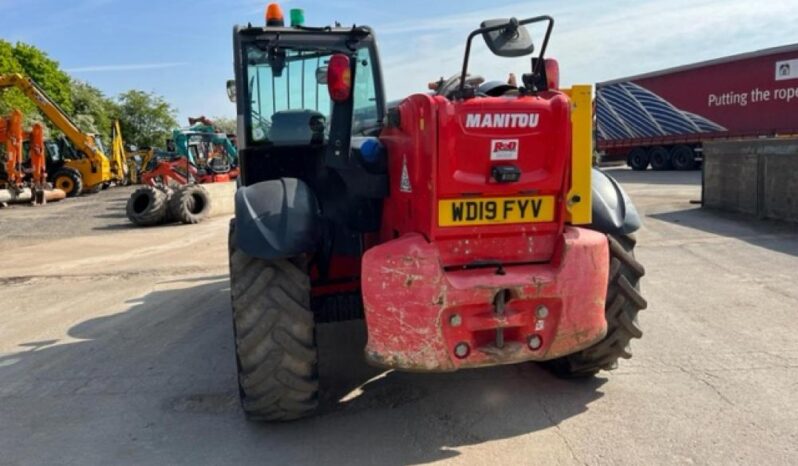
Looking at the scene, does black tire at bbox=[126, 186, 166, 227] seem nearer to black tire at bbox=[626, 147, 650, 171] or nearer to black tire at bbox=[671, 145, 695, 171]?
black tire at bbox=[671, 145, 695, 171]

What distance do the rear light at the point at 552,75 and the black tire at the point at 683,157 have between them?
25335 millimetres

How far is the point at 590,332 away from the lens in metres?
3.55

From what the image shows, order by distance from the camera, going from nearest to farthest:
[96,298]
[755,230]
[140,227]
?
[96,298] → [755,230] → [140,227]

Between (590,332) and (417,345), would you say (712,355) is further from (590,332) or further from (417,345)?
(417,345)

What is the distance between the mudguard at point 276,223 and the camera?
3.53m

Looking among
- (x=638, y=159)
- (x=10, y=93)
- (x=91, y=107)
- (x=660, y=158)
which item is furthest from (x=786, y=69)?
(x=91, y=107)

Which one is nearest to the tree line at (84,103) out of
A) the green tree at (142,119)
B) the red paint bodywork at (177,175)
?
the green tree at (142,119)

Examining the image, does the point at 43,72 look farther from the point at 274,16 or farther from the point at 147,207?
the point at 274,16

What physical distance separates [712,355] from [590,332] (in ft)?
5.93

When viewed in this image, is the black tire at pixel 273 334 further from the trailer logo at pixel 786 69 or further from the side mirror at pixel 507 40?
the trailer logo at pixel 786 69

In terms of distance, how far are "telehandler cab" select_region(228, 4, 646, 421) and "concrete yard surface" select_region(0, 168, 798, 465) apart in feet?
1.17

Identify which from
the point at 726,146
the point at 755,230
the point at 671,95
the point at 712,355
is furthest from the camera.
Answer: the point at 671,95

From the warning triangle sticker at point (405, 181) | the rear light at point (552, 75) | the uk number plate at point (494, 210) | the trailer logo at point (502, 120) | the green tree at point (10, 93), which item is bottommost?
the uk number plate at point (494, 210)

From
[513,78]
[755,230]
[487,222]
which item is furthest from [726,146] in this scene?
[487,222]
